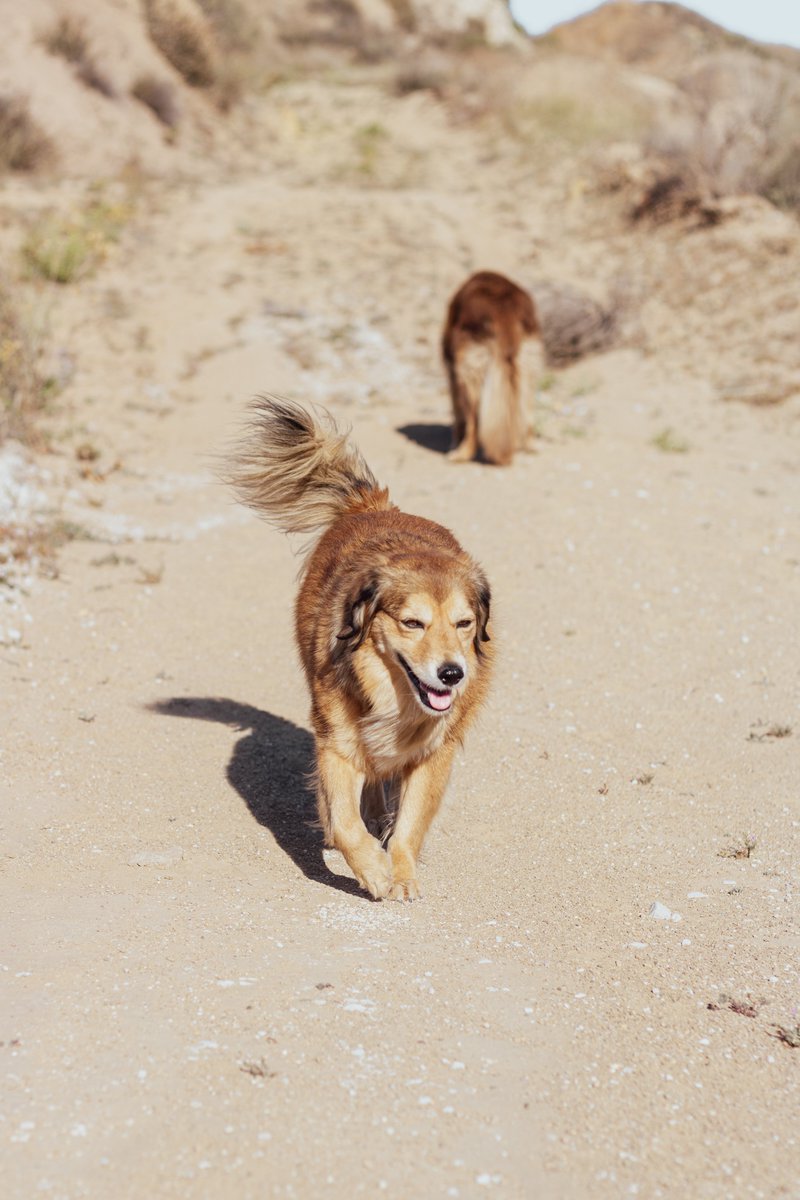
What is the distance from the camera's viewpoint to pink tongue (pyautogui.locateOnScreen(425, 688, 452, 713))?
4.30m

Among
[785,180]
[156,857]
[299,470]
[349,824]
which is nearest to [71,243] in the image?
[785,180]

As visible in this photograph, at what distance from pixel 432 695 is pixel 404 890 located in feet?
2.69

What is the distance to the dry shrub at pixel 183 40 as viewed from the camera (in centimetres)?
2356

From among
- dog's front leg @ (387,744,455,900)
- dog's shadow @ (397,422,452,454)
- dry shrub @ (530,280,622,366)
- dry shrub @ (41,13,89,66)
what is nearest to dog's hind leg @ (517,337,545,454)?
dog's shadow @ (397,422,452,454)

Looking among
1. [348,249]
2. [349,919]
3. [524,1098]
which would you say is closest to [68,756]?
[349,919]

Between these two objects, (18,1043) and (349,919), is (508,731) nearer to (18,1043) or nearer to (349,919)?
(349,919)

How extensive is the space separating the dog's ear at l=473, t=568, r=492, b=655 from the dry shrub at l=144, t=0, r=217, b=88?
72.1 ft

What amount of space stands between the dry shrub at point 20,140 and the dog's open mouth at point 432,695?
15557mm

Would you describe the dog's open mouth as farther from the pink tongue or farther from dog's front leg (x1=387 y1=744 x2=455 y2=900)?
dog's front leg (x1=387 y1=744 x2=455 y2=900)

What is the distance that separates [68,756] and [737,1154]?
3.77 metres

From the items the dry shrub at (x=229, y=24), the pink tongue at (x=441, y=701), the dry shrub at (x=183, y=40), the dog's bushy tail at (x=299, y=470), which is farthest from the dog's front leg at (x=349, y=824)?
the dry shrub at (x=229, y=24)

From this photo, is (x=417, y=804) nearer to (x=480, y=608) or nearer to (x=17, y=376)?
(x=480, y=608)

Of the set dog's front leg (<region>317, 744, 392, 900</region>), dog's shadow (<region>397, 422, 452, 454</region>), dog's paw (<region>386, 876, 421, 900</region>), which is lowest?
dog's shadow (<region>397, 422, 452, 454</region>)

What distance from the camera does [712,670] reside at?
7.57 metres
